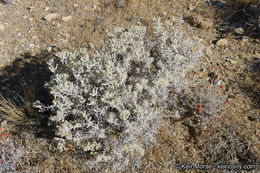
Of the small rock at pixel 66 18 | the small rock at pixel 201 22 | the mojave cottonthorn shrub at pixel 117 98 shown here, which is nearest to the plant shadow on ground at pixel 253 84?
the mojave cottonthorn shrub at pixel 117 98

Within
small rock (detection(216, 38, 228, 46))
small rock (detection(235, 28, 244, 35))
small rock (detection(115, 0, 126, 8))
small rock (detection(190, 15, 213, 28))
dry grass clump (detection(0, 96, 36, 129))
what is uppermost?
small rock (detection(115, 0, 126, 8))

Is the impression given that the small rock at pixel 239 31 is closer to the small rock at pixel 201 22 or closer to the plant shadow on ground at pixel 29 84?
the small rock at pixel 201 22

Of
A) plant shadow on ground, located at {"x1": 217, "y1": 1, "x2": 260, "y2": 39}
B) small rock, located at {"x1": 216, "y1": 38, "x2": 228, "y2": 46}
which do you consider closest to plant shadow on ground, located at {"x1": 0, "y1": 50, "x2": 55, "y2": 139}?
small rock, located at {"x1": 216, "y1": 38, "x2": 228, "y2": 46}

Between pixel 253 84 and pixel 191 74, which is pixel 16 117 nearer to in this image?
pixel 191 74

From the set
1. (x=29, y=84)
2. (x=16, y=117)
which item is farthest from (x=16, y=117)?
(x=29, y=84)

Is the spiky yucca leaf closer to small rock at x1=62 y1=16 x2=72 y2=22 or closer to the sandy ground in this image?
the sandy ground

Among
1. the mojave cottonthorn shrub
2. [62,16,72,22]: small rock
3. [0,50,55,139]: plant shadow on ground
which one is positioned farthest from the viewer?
[62,16,72,22]: small rock
